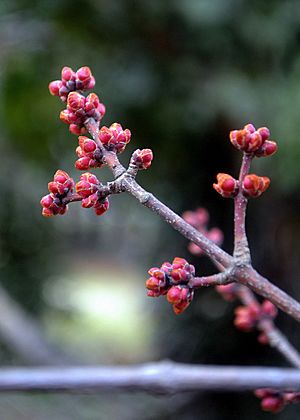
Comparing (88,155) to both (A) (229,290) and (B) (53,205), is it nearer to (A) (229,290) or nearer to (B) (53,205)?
(B) (53,205)

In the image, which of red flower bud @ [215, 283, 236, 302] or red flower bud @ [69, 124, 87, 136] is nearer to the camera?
red flower bud @ [69, 124, 87, 136]

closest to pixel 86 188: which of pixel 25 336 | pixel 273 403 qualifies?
pixel 273 403

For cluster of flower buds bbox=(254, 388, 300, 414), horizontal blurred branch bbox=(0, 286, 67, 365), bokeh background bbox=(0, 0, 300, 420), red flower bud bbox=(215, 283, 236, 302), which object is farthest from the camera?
horizontal blurred branch bbox=(0, 286, 67, 365)

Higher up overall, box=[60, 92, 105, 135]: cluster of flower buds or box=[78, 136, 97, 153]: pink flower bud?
box=[60, 92, 105, 135]: cluster of flower buds

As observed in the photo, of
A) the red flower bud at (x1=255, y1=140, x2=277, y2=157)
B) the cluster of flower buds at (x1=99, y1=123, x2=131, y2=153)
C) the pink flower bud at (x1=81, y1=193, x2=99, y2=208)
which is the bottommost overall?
the pink flower bud at (x1=81, y1=193, x2=99, y2=208)

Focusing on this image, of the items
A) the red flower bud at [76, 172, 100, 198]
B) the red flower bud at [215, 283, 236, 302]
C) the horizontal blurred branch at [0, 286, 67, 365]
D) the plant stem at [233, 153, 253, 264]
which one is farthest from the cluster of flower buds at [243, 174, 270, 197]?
the horizontal blurred branch at [0, 286, 67, 365]

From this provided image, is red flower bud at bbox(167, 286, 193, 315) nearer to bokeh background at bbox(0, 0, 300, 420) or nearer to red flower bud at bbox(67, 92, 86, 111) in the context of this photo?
red flower bud at bbox(67, 92, 86, 111)

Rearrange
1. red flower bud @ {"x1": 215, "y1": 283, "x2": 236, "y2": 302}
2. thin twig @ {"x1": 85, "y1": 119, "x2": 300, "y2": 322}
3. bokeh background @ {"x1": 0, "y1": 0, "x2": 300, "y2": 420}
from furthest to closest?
bokeh background @ {"x1": 0, "y1": 0, "x2": 300, "y2": 420}
red flower bud @ {"x1": 215, "y1": 283, "x2": 236, "y2": 302}
thin twig @ {"x1": 85, "y1": 119, "x2": 300, "y2": 322}

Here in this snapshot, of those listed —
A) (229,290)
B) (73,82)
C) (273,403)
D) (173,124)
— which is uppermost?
(173,124)
